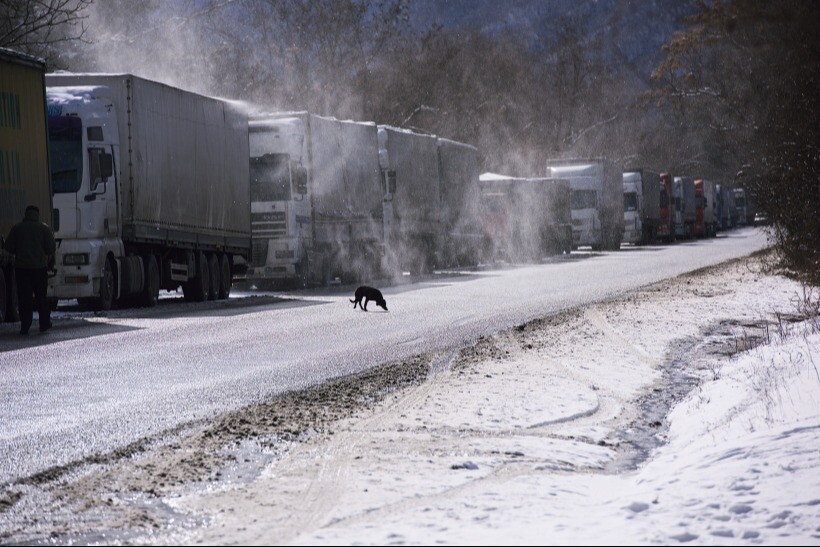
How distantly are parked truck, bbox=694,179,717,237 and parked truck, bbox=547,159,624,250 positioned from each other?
2748cm

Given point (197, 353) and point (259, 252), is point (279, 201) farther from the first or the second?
point (197, 353)

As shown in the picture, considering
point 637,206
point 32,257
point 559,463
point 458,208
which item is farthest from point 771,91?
point 637,206

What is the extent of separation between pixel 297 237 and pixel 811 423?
85.7ft

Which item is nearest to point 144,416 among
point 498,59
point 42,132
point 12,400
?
point 12,400

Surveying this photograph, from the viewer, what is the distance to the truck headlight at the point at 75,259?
24922 millimetres

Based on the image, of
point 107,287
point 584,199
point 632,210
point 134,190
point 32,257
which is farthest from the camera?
point 632,210

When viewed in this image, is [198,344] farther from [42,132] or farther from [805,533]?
[805,533]

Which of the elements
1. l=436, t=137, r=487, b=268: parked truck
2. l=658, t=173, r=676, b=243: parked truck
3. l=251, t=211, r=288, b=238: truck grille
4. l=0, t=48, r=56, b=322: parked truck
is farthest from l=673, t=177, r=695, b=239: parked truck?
l=0, t=48, r=56, b=322: parked truck

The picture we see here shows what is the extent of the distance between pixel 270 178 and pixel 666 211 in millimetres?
49226

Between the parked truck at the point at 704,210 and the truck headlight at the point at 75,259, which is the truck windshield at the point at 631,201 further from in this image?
the truck headlight at the point at 75,259

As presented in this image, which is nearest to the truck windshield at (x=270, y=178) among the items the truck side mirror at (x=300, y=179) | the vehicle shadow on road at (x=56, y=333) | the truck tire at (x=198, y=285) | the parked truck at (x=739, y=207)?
the truck side mirror at (x=300, y=179)

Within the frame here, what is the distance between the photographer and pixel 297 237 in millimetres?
34375

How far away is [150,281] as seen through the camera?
89.4 feet

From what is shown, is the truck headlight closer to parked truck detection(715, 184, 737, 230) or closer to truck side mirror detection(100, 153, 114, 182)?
truck side mirror detection(100, 153, 114, 182)
